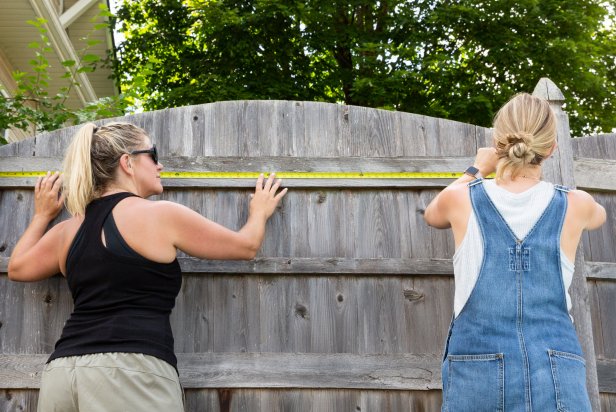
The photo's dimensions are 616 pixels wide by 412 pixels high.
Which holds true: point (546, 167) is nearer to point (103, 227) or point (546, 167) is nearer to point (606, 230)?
point (606, 230)

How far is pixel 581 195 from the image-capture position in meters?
2.57

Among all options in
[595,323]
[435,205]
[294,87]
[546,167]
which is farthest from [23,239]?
[294,87]

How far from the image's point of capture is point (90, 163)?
2.82 metres

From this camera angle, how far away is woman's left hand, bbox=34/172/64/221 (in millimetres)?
3508

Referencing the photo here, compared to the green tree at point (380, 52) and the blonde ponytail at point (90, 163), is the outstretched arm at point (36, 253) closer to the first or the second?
the blonde ponytail at point (90, 163)

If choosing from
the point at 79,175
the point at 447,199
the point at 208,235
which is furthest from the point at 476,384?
the point at 79,175

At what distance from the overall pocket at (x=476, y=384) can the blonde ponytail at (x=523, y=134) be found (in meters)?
0.70

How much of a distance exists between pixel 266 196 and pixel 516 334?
63.2 inches

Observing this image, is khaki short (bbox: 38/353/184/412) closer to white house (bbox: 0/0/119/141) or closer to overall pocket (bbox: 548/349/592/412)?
overall pocket (bbox: 548/349/592/412)

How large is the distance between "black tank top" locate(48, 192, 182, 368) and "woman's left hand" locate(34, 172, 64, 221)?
0.90 metres

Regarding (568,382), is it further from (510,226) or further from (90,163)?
(90,163)

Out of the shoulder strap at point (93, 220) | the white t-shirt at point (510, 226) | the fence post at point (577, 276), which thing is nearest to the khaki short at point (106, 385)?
the shoulder strap at point (93, 220)

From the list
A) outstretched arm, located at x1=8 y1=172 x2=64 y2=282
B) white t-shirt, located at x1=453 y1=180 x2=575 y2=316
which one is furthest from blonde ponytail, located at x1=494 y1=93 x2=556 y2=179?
outstretched arm, located at x1=8 y1=172 x2=64 y2=282

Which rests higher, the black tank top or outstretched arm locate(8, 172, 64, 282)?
outstretched arm locate(8, 172, 64, 282)
